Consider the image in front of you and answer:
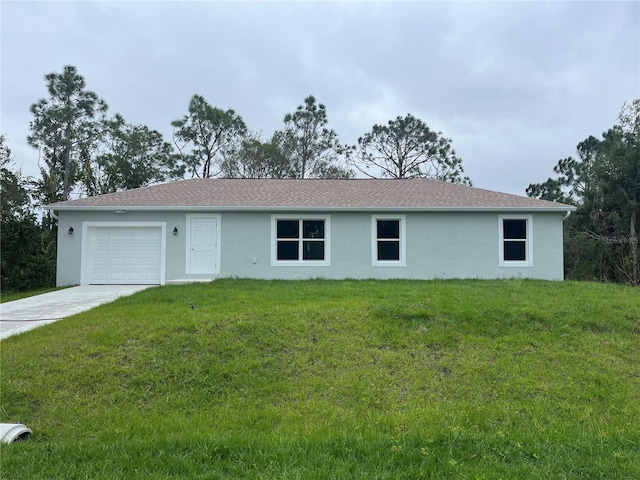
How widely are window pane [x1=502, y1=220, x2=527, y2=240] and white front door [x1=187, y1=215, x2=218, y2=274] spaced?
9.49 m

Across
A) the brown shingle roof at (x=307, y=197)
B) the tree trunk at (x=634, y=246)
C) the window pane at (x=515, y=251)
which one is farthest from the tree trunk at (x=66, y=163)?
the tree trunk at (x=634, y=246)

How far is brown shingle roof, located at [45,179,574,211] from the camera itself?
41.6 feet

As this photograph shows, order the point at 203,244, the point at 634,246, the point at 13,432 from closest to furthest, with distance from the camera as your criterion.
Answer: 1. the point at 13,432
2. the point at 203,244
3. the point at 634,246

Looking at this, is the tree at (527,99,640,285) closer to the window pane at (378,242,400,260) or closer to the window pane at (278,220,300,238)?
the window pane at (378,242,400,260)

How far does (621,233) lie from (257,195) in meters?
20.2

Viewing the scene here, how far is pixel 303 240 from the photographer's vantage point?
1299 cm

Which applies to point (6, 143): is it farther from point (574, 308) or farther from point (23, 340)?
point (574, 308)

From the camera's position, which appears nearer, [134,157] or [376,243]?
[376,243]

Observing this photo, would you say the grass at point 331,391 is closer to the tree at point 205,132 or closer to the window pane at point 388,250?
the window pane at point 388,250

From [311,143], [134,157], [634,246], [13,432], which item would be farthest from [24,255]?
[634,246]

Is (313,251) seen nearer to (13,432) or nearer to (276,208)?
(276,208)

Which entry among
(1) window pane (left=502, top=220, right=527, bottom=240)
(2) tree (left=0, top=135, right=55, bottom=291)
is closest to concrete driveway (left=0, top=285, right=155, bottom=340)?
(2) tree (left=0, top=135, right=55, bottom=291)

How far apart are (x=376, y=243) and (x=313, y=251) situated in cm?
208

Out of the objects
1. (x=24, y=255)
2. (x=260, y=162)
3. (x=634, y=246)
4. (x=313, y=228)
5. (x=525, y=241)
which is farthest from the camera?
(x=260, y=162)
